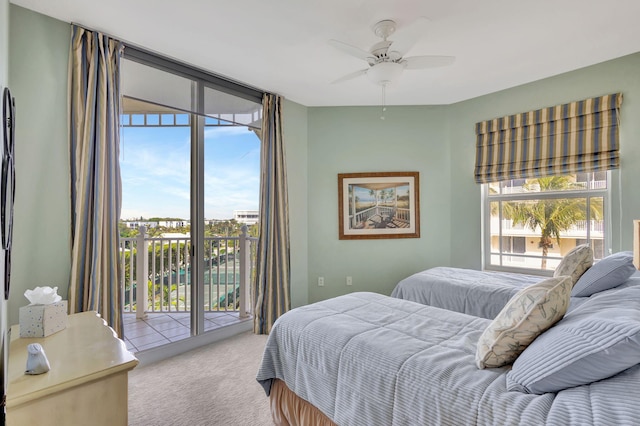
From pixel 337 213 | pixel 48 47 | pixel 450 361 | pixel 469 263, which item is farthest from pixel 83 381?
pixel 469 263

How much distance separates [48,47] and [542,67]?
410 cm

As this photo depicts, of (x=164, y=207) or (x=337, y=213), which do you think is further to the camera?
(x=337, y=213)

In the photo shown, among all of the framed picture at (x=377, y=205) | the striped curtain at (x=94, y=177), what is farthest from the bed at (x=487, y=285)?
the striped curtain at (x=94, y=177)

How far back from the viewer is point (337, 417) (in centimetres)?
147

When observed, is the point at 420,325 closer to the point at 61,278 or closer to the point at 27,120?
the point at 61,278

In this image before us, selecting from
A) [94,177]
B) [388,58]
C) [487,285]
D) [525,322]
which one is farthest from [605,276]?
[94,177]

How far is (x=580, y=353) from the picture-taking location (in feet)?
3.23

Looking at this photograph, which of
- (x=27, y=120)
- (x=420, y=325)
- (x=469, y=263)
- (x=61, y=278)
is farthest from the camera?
(x=469, y=263)

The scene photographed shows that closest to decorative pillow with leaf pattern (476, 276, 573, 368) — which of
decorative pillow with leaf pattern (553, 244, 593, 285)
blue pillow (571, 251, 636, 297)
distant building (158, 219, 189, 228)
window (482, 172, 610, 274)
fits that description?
blue pillow (571, 251, 636, 297)

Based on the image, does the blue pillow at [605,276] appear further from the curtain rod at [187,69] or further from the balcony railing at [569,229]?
the curtain rod at [187,69]

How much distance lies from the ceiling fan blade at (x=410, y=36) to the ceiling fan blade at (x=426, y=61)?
0.09m

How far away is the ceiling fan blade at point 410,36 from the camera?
1.85 metres

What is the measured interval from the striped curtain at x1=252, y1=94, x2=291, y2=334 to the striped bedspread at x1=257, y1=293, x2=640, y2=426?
154cm

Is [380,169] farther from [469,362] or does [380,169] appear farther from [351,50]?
[469,362]
